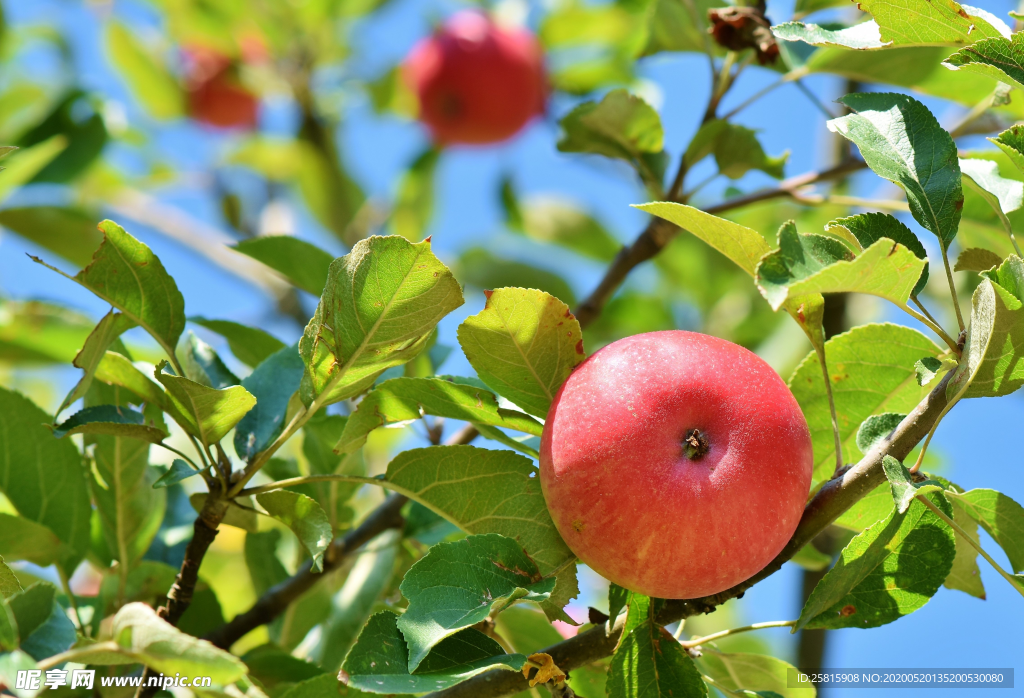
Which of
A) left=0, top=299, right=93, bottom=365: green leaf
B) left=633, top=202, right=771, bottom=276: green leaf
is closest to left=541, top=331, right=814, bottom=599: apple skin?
left=633, top=202, right=771, bottom=276: green leaf

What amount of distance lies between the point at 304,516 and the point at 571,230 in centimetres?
183

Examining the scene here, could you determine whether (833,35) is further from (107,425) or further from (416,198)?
(416,198)

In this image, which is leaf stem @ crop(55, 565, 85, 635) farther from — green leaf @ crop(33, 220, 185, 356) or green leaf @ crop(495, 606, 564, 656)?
green leaf @ crop(495, 606, 564, 656)

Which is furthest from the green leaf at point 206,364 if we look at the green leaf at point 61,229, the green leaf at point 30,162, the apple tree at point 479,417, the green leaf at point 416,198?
the green leaf at point 416,198

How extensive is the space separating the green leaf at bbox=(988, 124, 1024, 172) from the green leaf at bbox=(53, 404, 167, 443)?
0.87m

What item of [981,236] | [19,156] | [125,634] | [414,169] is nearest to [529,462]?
[125,634]

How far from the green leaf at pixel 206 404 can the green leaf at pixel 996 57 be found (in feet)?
2.45

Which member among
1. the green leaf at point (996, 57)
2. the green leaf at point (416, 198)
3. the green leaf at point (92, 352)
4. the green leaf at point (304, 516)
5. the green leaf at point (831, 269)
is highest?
the green leaf at point (996, 57)

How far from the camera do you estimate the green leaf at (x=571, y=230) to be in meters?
2.62

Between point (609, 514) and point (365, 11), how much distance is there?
102 inches

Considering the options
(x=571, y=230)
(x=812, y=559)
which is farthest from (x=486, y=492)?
(x=571, y=230)

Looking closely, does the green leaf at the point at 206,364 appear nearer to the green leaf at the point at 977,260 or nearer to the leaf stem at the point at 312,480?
the leaf stem at the point at 312,480

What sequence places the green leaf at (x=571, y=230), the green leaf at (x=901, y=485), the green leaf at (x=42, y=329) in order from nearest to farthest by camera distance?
the green leaf at (x=901, y=485) → the green leaf at (x=42, y=329) → the green leaf at (x=571, y=230)

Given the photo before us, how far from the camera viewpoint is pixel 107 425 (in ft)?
2.94
